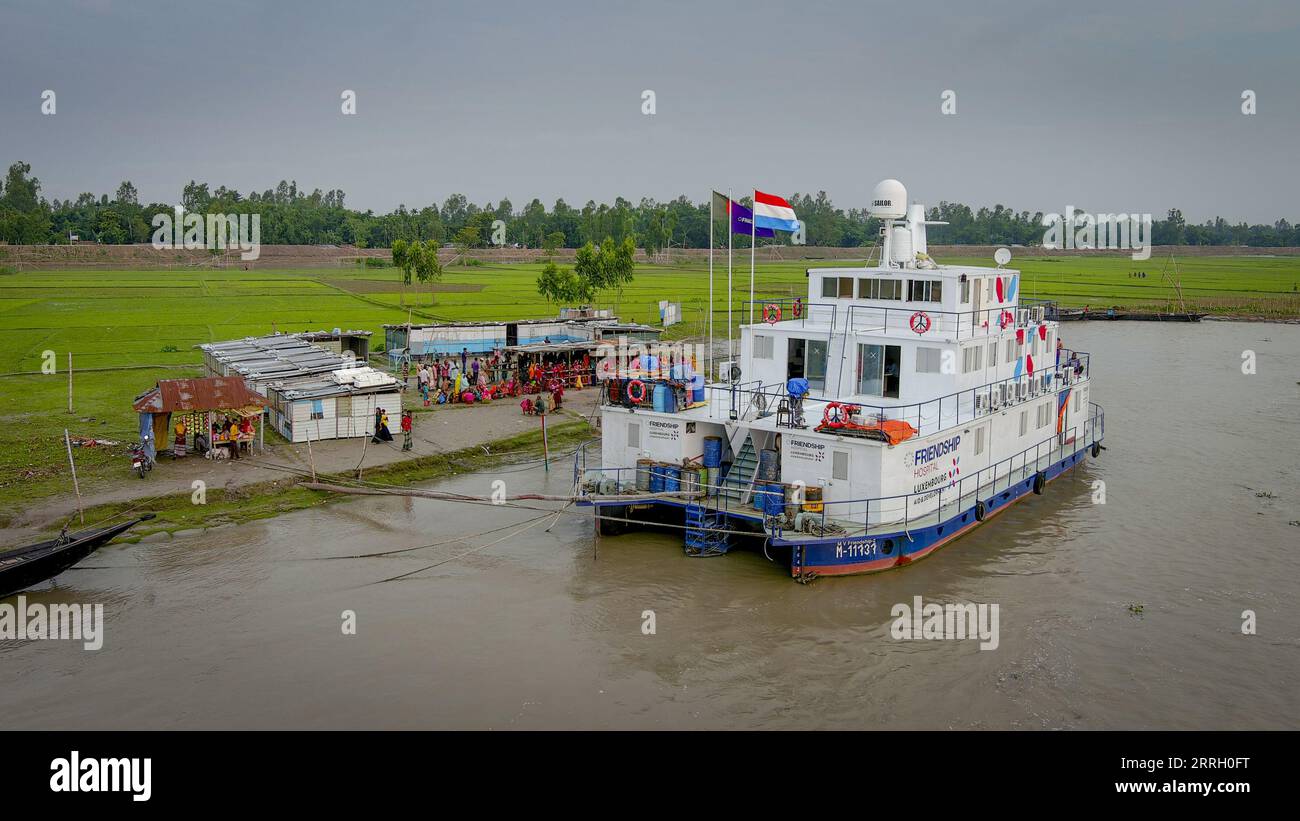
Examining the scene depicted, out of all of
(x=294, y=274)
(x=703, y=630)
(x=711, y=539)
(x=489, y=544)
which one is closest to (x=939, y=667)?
(x=703, y=630)

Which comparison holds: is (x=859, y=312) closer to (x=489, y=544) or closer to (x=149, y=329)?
(x=489, y=544)

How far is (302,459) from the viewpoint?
30.7 meters

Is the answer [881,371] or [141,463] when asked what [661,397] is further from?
[141,463]

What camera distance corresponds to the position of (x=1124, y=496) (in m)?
29.7

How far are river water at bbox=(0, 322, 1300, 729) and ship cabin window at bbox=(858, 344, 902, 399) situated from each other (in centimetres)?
447

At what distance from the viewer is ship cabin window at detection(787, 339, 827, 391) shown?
90.3ft

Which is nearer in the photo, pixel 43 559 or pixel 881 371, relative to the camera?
pixel 43 559

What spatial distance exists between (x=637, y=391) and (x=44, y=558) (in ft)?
44.0

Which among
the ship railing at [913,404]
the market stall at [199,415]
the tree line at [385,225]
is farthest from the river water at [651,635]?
the tree line at [385,225]

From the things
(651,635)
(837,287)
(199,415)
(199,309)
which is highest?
(199,309)

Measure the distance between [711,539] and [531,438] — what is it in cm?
1349

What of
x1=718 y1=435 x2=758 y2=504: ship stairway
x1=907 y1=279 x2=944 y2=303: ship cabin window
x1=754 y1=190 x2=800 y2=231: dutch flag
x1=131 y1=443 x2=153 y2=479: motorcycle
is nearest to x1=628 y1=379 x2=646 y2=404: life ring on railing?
x1=718 y1=435 x2=758 y2=504: ship stairway

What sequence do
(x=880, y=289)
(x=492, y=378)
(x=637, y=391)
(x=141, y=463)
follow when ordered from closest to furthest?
(x=637, y=391)
(x=141, y=463)
(x=880, y=289)
(x=492, y=378)

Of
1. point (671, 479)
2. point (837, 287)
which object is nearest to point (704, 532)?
point (671, 479)
